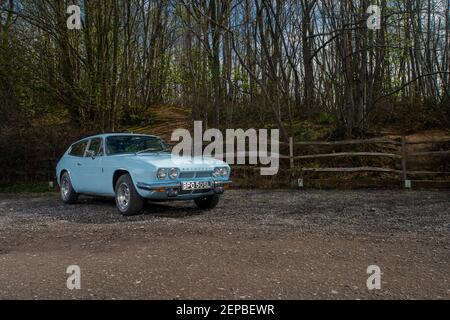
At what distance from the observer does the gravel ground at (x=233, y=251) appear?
11.7 ft

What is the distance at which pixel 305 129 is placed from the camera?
17734 mm

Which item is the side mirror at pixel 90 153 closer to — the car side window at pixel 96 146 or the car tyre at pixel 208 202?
the car side window at pixel 96 146

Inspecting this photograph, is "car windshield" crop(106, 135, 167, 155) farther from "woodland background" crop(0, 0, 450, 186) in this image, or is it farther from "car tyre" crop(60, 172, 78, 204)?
"woodland background" crop(0, 0, 450, 186)

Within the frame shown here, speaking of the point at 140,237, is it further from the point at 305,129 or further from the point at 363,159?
the point at 305,129

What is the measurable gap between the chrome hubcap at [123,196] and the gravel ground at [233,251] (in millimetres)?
252

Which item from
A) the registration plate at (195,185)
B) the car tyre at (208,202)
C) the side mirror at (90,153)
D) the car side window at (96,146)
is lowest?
the car tyre at (208,202)

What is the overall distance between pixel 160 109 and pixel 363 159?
16.1 metres

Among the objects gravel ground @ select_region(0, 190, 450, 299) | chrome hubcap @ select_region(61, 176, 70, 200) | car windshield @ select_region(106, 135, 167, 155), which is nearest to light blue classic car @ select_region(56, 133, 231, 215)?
car windshield @ select_region(106, 135, 167, 155)

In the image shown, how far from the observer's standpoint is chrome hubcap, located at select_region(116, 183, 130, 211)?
744 cm

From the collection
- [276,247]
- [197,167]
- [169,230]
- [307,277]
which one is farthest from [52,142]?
[307,277]

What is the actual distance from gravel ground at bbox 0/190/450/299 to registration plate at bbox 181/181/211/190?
52 cm
